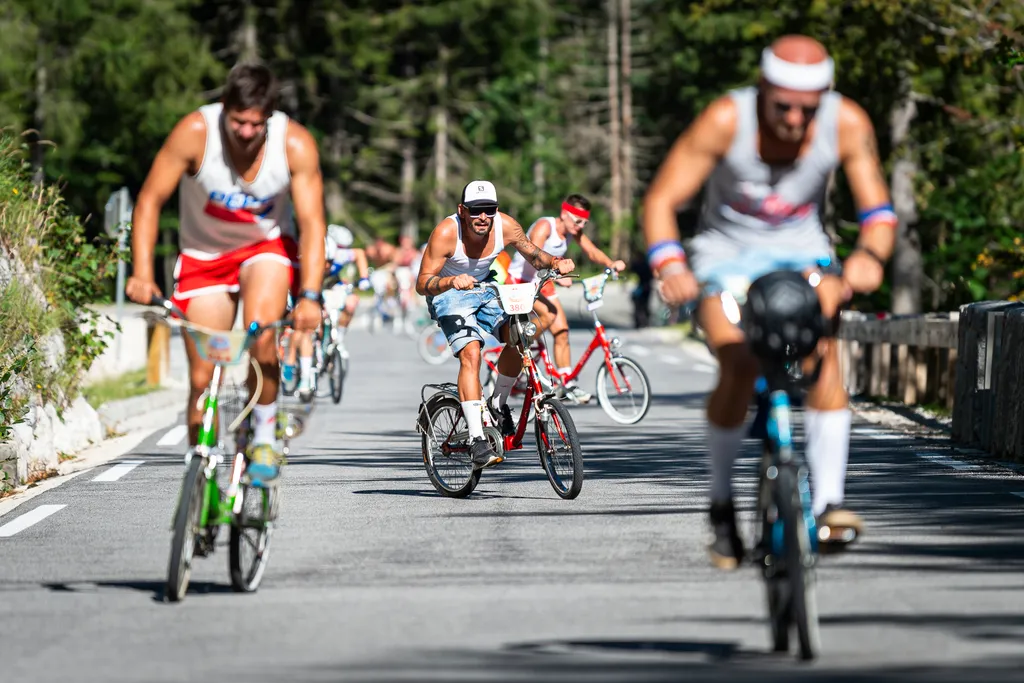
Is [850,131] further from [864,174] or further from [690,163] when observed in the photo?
[690,163]

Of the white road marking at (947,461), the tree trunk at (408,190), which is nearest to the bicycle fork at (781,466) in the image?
the white road marking at (947,461)

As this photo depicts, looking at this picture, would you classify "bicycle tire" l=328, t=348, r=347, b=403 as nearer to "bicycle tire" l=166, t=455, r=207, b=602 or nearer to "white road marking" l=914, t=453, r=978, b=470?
"white road marking" l=914, t=453, r=978, b=470

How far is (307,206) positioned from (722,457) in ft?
6.16

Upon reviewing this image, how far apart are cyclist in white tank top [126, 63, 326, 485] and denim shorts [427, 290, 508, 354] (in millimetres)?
3374

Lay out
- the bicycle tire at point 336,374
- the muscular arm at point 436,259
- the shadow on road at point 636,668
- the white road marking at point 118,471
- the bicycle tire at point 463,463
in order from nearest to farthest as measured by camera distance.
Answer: the shadow on road at point 636,668 → the muscular arm at point 436,259 → the bicycle tire at point 463,463 → the white road marking at point 118,471 → the bicycle tire at point 336,374

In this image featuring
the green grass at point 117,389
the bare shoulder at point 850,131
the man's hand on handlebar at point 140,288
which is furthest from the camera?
the green grass at point 117,389

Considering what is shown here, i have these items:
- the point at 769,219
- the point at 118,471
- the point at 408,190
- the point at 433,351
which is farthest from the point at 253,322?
the point at 408,190

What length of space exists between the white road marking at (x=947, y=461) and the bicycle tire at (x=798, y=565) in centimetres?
673

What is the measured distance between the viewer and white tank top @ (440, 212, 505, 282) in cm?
1130

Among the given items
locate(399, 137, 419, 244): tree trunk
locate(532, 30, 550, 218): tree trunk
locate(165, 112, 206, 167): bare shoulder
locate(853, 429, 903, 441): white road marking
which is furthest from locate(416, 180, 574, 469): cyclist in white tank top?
locate(532, 30, 550, 218): tree trunk

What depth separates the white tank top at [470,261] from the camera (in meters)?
11.3

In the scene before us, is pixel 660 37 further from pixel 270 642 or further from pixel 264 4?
pixel 270 642

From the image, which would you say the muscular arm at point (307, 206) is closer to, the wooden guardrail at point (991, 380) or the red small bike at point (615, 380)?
the wooden guardrail at point (991, 380)

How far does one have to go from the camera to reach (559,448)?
36.8 ft
